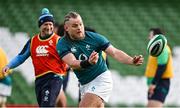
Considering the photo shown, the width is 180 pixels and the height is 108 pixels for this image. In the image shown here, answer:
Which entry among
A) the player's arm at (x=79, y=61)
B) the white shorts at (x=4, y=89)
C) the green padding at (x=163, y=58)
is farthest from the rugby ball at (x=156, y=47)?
the white shorts at (x=4, y=89)

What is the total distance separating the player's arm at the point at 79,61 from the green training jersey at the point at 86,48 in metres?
0.11

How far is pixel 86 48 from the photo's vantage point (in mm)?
7977

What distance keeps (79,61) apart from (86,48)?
507 millimetres

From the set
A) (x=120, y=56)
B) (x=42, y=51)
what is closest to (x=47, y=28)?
(x=42, y=51)

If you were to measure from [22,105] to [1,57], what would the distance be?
4198 millimetres

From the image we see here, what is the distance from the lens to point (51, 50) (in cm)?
953

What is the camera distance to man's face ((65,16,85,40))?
25.9 feet

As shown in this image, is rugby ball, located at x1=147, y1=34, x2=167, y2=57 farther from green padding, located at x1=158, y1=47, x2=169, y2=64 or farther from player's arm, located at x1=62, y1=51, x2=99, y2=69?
green padding, located at x1=158, y1=47, x2=169, y2=64

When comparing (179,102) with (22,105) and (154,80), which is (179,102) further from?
(154,80)

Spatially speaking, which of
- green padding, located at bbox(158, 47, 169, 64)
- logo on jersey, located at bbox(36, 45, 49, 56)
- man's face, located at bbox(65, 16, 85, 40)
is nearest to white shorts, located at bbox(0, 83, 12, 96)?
logo on jersey, located at bbox(36, 45, 49, 56)

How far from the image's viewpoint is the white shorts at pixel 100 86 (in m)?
7.97

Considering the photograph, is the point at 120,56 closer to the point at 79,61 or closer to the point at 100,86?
the point at 100,86

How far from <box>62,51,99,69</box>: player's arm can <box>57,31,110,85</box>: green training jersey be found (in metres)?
0.11

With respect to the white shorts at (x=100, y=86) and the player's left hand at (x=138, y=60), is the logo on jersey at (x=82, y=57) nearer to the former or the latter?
the white shorts at (x=100, y=86)
